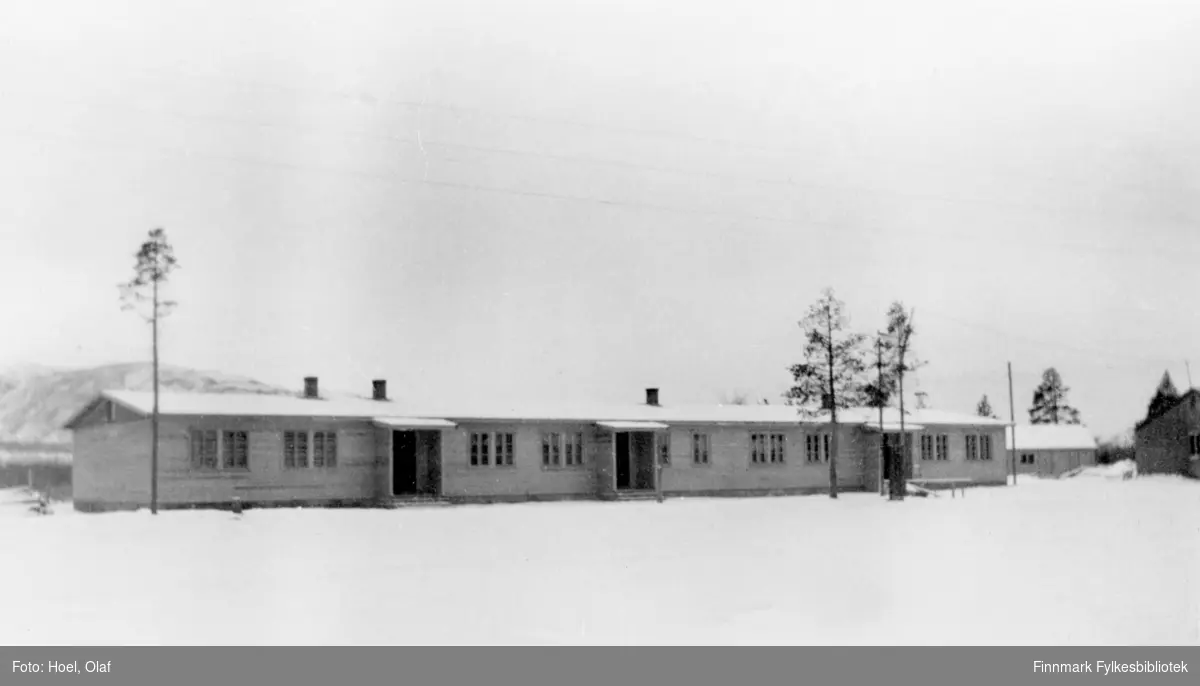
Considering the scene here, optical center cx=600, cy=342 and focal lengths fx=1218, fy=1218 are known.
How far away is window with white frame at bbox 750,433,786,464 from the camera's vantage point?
41.0 metres

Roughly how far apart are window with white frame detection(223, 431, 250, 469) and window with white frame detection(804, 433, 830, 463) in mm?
19502

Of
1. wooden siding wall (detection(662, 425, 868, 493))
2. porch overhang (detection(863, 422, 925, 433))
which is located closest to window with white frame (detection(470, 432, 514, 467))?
wooden siding wall (detection(662, 425, 868, 493))

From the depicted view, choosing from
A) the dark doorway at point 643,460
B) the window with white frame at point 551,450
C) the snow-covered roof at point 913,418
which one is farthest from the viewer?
the snow-covered roof at point 913,418

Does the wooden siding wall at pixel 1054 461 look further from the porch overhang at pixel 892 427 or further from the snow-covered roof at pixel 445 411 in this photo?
the porch overhang at pixel 892 427

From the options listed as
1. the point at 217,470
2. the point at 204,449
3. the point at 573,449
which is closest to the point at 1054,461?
the point at 573,449

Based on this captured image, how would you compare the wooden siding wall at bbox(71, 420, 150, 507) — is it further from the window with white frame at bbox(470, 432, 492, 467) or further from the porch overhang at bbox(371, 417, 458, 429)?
the window with white frame at bbox(470, 432, 492, 467)

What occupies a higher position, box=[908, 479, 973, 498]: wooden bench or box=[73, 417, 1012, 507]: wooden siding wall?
box=[73, 417, 1012, 507]: wooden siding wall

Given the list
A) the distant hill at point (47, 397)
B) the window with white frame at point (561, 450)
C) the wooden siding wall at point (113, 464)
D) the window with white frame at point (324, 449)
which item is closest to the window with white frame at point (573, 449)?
the window with white frame at point (561, 450)

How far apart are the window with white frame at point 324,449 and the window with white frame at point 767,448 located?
571 inches

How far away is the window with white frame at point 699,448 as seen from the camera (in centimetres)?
3969

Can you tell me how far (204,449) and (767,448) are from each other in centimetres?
1878

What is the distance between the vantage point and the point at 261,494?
31.6m

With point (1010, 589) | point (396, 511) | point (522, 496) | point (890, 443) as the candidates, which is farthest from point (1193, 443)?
point (1010, 589)
